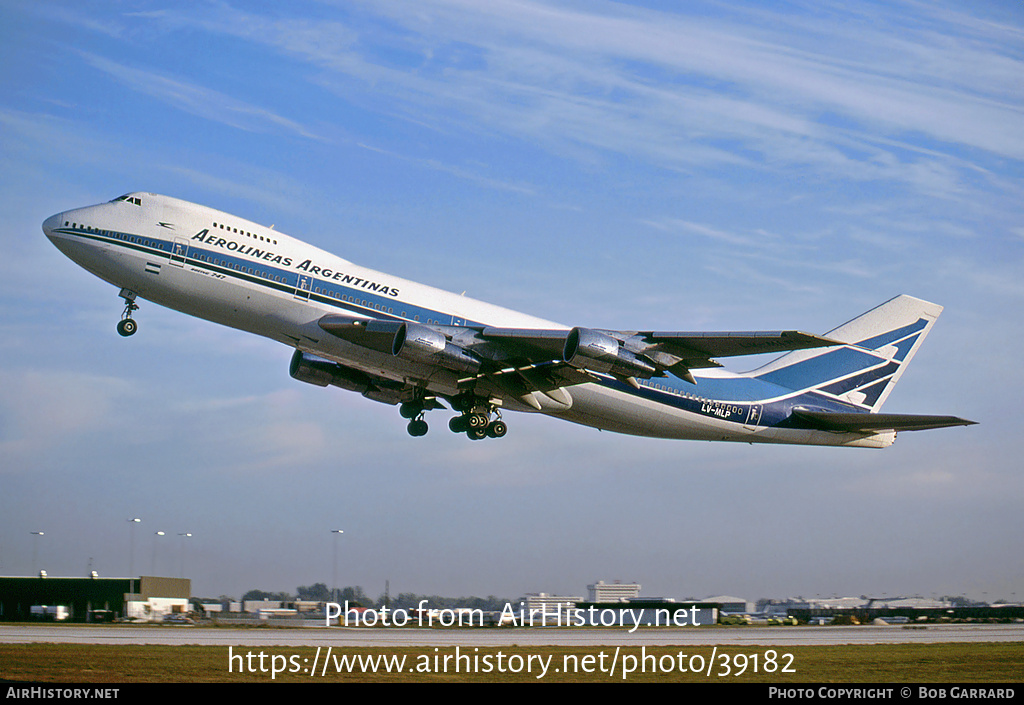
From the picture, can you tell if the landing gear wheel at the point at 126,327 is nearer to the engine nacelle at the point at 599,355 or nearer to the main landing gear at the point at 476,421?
the main landing gear at the point at 476,421

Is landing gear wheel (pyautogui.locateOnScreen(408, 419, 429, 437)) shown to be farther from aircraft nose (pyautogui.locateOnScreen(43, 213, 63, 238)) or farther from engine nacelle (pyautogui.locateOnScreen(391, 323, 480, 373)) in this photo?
aircraft nose (pyautogui.locateOnScreen(43, 213, 63, 238))

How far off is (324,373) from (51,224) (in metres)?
11.4

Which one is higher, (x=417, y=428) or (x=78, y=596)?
(x=417, y=428)

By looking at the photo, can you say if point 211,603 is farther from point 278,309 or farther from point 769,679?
point 769,679

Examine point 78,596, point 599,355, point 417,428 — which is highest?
point 599,355

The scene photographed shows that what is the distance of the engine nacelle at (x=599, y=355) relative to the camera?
31.1 meters

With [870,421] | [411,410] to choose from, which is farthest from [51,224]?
[870,421]

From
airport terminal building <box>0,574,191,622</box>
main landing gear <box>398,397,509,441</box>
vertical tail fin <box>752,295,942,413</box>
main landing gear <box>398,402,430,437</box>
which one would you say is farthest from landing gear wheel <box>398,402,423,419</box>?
airport terminal building <box>0,574,191,622</box>

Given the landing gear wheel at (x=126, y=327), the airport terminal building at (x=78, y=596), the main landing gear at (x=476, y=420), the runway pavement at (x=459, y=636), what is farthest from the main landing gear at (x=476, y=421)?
the airport terminal building at (x=78, y=596)

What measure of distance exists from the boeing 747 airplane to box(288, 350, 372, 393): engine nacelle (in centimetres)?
5

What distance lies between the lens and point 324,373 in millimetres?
38562

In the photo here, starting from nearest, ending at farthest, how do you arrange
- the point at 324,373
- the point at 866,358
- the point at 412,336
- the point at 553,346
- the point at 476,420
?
the point at 412,336 → the point at 553,346 → the point at 476,420 → the point at 324,373 → the point at 866,358

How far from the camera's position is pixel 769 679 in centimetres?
2562

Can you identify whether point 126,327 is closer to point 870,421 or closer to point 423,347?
point 423,347
